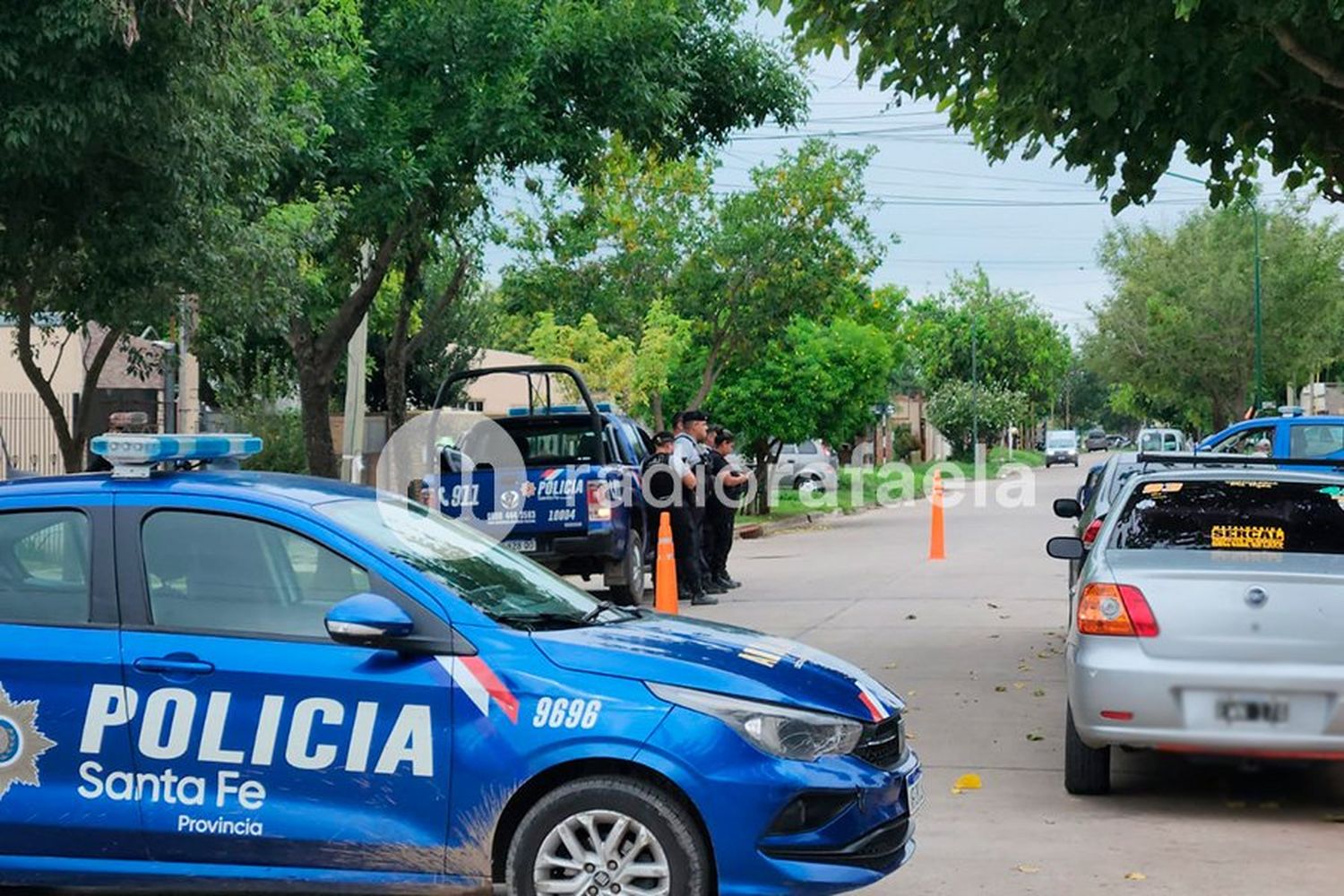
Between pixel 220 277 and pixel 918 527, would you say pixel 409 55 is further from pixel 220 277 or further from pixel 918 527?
pixel 918 527

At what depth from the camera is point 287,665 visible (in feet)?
18.4

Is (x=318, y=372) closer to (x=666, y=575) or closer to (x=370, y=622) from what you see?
(x=666, y=575)

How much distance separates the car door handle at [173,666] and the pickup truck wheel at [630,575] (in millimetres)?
10991

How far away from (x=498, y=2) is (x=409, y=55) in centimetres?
118

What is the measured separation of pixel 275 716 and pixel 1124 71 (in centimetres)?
750

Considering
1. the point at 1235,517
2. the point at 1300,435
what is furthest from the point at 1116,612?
the point at 1300,435

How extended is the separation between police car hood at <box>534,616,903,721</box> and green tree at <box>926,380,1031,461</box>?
79608 millimetres

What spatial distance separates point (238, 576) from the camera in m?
5.87

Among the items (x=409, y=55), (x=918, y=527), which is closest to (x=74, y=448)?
(x=409, y=55)

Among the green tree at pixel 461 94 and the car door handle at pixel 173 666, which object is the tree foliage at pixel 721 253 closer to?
the green tree at pixel 461 94

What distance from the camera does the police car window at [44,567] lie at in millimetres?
5871
